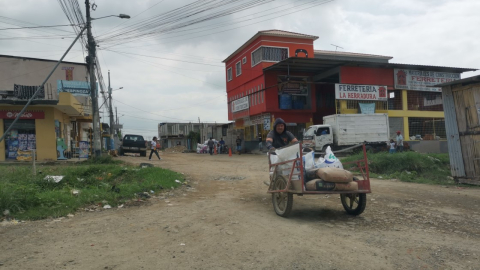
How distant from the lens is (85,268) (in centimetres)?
358

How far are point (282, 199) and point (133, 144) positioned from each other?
22.3m

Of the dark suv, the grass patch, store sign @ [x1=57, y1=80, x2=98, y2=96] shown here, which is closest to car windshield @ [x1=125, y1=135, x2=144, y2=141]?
the dark suv

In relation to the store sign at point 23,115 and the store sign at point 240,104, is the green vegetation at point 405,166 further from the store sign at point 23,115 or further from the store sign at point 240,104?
the store sign at point 240,104

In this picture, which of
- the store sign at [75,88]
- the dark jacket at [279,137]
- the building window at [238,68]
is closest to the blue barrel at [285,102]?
the building window at [238,68]

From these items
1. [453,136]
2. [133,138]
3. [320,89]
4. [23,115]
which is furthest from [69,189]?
[320,89]

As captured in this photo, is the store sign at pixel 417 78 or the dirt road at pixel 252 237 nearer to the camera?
the dirt road at pixel 252 237

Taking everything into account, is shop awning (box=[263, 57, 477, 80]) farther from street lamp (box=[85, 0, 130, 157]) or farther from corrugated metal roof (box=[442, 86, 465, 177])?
corrugated metal roof (box=[442, 86, 465, 177])

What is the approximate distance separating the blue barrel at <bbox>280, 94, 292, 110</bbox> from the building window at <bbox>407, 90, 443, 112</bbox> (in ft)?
34.1

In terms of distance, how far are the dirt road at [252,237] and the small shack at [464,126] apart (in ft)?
11.0

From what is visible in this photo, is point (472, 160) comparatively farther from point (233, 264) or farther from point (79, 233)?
point (79, 233)

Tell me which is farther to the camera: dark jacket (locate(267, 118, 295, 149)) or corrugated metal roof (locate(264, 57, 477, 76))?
corrugated metal roof (locate(264, 57, 477, 76))

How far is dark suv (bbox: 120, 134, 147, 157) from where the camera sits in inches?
1032

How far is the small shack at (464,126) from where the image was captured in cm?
979

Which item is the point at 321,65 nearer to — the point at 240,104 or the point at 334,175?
the point at 240,104
